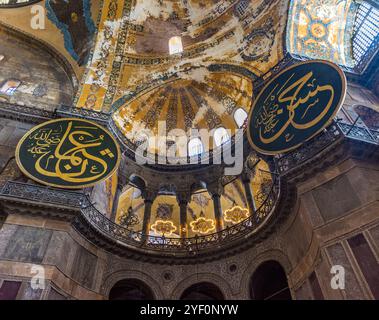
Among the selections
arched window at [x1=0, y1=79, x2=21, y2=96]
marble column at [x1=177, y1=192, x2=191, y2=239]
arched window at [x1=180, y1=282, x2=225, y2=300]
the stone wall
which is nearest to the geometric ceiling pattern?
the stone wall

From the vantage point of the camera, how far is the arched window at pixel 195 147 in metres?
12.0

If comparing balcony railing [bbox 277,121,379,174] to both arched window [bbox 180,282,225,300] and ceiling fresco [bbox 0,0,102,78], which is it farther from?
ceiling fresco [bbox 0,0,102,78]

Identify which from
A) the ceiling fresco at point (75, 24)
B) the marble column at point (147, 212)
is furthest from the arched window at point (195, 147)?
the ceiling fresco at point (75, 24)

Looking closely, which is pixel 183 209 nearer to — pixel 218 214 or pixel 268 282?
pixel 218 214

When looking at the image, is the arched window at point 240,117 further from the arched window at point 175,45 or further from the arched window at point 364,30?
the arched window at point 364,30

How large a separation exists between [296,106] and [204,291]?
5613 mm

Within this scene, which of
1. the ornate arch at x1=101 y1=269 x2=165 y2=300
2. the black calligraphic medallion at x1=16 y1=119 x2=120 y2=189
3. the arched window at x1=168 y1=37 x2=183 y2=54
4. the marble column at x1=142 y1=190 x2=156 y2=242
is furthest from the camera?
the arched window at x1=168 y1=37 x2=183 y2=54

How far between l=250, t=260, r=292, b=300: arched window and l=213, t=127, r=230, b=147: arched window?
4.96 meters

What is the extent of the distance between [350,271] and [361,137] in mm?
2872

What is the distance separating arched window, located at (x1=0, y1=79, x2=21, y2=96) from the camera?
11.1 m

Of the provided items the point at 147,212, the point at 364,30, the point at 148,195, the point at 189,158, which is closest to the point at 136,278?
the point at 147,212

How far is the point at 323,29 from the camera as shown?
34.4 feet
